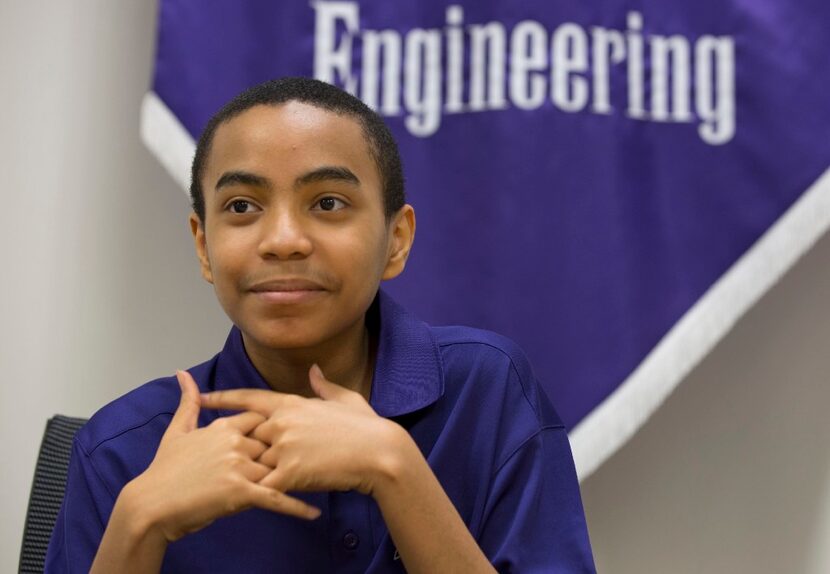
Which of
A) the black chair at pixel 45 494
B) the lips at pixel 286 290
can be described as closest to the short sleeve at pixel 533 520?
the lips at pixel 286 290

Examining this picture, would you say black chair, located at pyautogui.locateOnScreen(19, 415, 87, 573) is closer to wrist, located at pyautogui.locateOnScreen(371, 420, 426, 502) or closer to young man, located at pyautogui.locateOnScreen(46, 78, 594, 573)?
young man, located at pyautogui.locateOnScreen(46, 78, 594, 573)

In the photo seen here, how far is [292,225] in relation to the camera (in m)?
0.87

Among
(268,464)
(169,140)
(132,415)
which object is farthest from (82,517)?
(169,140)

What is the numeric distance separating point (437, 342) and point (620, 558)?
729 mm

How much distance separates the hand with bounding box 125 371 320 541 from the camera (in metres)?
0.80

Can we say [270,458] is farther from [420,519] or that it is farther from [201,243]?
[201,243]

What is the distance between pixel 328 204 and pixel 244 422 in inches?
7.6

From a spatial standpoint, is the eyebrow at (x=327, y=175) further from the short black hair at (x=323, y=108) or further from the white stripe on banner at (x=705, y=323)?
the white stripe on banner at (x=705, y=323)

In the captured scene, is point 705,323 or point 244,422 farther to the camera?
point 705,323

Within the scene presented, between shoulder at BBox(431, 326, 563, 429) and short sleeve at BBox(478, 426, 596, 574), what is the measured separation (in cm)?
4

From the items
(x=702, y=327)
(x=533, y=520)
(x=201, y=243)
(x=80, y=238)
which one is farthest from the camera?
(x=80, y=238)

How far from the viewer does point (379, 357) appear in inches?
38.3

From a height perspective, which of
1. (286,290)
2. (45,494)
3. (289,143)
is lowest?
(45,494)

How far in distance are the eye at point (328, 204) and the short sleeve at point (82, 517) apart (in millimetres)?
291
